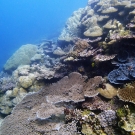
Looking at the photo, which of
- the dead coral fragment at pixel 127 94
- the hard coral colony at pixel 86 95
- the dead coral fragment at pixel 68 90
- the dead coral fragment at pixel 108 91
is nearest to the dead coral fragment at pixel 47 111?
the hard coral colony at pixel 86 95

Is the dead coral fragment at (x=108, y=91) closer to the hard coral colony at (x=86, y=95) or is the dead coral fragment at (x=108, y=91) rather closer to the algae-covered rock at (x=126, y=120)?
the hard coral colony at (x=86, y=95)

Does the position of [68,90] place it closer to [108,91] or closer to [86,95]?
[86,95]

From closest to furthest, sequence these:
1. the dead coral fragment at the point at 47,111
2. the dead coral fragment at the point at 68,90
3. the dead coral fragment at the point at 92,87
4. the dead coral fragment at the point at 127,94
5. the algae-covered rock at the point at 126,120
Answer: the algae-covered rock at the point at 126,120 < the dead coral fragment at the point at 127,94 < the dead coral fragment at the point at 47,111 < the dead coral fragment at the point at 92,87 < the dead coral fragment at the point at 68,90

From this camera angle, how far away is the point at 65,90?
513 cm

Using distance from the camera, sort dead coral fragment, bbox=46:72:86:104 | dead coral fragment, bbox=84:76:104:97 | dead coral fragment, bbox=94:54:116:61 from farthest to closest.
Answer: dead coral fragment, bbox=94:54:116:61
dead coral fragment, bbox=46:72:86:104
dead coral fragment, bbox=84:76:104:97

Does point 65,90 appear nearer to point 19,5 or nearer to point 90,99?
point 90,99

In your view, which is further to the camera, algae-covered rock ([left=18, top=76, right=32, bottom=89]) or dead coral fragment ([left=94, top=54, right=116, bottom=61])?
algae-covered rock ([left=18, top=76, right=32, bottom=89])

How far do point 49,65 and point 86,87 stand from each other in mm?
5235

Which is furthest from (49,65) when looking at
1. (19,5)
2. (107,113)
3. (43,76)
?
(19,5)

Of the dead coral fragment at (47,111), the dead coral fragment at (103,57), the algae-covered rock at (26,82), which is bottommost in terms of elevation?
the dead coral fragment at (47,111)

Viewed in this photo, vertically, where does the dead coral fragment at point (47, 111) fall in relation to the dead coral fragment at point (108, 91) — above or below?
below

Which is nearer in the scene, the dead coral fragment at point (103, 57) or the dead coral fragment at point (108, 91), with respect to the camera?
the dead coral fragment at point (108, 91)

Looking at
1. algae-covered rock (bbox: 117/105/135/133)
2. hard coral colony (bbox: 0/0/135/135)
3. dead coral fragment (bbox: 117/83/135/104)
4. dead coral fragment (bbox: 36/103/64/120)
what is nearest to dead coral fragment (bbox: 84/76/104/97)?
hard coral colony (bbox: 0/0/135/135)

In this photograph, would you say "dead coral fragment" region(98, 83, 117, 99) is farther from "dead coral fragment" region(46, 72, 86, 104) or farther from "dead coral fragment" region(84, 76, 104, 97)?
"dead coral fragment" region(46, 72, 86, 104)
